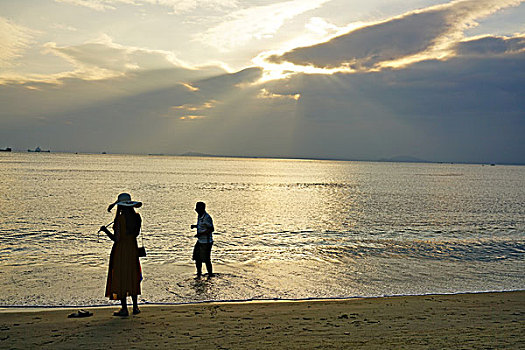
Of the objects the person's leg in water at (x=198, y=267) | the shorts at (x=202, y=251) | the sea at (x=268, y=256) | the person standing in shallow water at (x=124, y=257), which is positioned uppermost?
the person standing in shallow water at (x=124, y=257)

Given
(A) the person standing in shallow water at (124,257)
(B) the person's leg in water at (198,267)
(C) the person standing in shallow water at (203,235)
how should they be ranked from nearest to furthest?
(A) the person standing in shallow water at (124,257)
(C) the person standing in shallow water at (203,235)
(B) the person's leg in water at (198,267)

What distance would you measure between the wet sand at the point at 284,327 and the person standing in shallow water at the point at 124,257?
1.70ft

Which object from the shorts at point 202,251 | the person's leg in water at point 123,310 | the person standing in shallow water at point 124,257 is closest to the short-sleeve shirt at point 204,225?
the shorts at point 202,251

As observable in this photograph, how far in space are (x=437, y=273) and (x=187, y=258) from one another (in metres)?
8.41

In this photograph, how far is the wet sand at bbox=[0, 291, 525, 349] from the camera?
6914 mm

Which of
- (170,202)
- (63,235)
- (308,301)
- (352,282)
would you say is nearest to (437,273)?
(352,282)

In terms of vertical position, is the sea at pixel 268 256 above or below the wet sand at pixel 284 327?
below

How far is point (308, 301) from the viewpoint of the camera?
34.7 feet

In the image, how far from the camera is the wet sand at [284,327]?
6914mm

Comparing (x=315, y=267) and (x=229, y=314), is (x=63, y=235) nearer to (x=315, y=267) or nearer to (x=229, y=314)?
(x=315, y=267)

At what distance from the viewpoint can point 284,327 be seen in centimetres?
784

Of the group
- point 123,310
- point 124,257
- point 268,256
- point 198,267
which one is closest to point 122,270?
point 124,257

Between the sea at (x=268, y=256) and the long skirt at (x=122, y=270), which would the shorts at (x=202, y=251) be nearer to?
the sea at (x=268, y=256)

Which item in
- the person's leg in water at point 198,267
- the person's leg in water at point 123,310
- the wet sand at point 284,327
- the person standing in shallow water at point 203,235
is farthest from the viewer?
the person's leg in water at point 198,267
